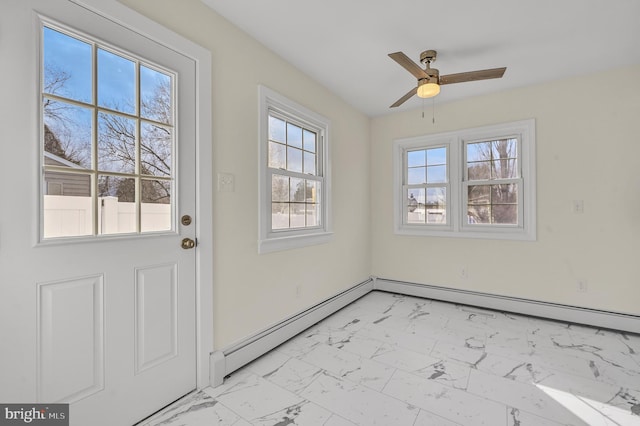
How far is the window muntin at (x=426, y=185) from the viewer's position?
12.4 feet

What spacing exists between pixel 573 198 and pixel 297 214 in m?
2.88

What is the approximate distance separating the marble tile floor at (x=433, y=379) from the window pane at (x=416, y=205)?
4.85 ft

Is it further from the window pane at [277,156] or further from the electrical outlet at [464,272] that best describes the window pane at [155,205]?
the electrical outlet at [464,272]

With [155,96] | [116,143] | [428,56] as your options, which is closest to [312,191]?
[428,56]

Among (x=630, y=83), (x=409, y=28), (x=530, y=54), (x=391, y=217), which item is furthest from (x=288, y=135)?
(x=630, y=83)

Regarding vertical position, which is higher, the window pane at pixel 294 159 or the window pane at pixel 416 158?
the window pane at pixel 416 158

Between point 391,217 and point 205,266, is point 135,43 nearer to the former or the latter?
point 205,266

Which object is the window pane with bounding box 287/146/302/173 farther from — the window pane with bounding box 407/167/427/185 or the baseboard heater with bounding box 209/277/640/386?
the window pane with bounding box 407/167/427/185

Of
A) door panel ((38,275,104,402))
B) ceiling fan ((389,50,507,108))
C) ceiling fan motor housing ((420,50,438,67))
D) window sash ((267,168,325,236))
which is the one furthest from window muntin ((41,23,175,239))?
ceiling fan motor housing ((420,50,438,67))

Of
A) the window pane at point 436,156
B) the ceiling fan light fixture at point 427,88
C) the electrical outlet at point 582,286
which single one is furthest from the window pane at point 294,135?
the electrical outlet at point 582,286

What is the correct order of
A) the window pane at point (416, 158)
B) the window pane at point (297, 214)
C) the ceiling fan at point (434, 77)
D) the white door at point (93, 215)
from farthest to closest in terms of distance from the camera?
the window pane at point (416, 158) < the window pane at point (297, 214) < the ceiling fan at point (434, 77) < the white door at point (93, 215)

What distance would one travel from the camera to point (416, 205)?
3.98m

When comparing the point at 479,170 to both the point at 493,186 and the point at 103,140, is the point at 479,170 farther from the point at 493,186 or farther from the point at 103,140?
the point at 103,140

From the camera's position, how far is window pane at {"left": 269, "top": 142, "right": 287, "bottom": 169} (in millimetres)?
2594
